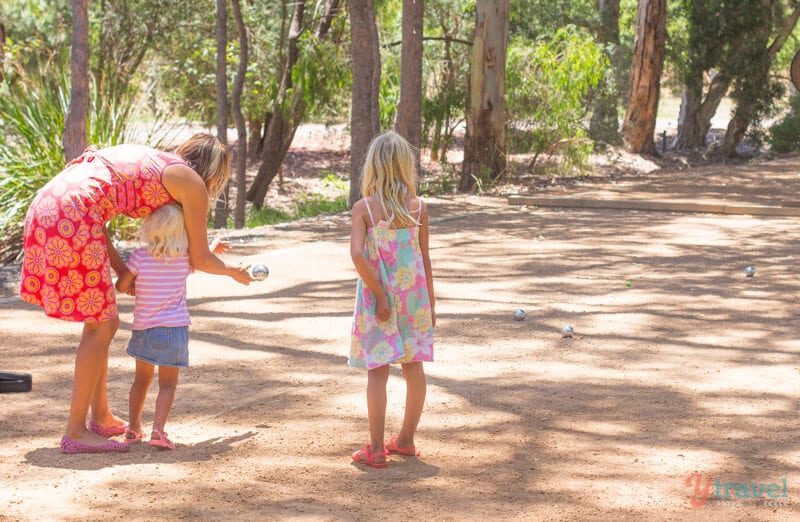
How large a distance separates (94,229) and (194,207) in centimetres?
43

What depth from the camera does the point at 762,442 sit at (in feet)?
15.7

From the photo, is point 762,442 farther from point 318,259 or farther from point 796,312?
point 318,259

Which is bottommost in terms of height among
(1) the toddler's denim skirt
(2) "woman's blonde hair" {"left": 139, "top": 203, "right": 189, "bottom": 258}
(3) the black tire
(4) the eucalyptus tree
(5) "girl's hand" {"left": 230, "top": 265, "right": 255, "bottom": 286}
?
(3) the black tire

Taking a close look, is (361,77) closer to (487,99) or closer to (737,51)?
(487,99)

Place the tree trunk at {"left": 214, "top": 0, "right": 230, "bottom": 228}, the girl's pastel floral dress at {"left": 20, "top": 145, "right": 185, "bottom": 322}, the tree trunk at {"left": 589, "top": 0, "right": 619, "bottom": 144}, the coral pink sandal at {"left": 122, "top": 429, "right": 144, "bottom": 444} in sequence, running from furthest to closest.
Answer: the tree trunk at {"left": 589, "top": 0, "right": 619, "bottom": 144} < the tree trunk at {"left": 214, "top": 0, "right": 230, "bottom": 228} < the coral pink sandal at {"left": 122, "top": 429, "right": 144, "bottom": 444} < the girl's pastel floral dress at {"left": 20, "top": 145, "right": 185, "bottom": 322}

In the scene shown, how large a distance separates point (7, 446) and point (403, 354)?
1.89m

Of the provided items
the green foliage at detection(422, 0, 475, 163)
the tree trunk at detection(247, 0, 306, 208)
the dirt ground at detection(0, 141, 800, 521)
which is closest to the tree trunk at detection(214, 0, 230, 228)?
the tree trunk at detection(247, 0, 306, 208)

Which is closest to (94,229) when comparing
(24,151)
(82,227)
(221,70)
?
(82,227)

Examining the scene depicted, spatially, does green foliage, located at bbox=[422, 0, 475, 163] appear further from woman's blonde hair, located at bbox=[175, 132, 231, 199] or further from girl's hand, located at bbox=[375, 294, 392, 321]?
girl's hand, located at bbox=[375, 294, 392, 321]

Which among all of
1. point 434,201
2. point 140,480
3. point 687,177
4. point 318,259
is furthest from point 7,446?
point 687,177

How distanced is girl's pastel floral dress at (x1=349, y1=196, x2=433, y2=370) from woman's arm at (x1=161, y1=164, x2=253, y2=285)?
631 millimetres

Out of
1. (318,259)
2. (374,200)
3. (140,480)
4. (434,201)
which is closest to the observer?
(140,480)

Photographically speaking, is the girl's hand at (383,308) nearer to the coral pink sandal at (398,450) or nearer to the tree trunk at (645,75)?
the coral pink sandal at (398,450)

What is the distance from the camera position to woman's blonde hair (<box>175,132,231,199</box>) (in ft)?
15.2
